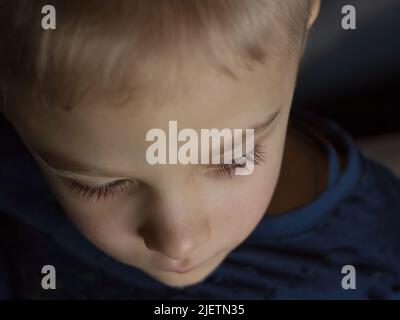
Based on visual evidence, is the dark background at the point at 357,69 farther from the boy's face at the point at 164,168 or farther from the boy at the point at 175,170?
the boy's face at the point at 164,168

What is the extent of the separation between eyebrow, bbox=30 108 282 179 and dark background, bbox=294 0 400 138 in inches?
9.1

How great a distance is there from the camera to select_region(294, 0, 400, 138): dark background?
0.54 m

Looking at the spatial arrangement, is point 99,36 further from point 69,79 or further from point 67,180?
point 67,180

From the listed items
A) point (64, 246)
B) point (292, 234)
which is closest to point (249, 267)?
point (292, 234)

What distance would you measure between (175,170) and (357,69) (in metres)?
0.32

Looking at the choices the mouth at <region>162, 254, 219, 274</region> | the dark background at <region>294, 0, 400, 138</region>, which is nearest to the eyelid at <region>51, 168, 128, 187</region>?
the mouth at <region>162, 254, 219, 274</region>

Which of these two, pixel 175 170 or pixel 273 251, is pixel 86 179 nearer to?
pixel 175 170

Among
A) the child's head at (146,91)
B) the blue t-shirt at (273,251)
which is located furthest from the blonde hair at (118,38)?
the blue t-shirt at (273,251)

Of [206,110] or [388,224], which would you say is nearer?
[206,110]

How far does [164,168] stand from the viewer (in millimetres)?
331

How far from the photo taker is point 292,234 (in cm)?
52

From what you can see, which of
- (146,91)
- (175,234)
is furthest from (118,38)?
(175,234)

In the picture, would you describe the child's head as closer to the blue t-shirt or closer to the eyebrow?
the eyebrow
